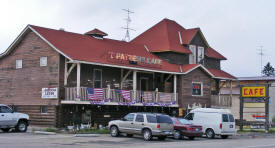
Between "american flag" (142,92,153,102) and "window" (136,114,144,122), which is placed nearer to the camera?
"window" (136,114,144,122)

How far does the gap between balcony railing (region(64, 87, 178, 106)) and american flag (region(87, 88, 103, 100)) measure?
334mm

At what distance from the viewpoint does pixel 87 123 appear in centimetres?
3419

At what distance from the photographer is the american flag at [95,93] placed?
32.0 m

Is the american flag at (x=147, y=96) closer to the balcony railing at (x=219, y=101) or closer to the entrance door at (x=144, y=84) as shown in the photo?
the entrance door at (x=144, y=84)

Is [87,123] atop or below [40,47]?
below

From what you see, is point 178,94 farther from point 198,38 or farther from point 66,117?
point 66,117

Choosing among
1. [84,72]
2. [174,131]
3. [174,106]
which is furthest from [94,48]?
[174,131]

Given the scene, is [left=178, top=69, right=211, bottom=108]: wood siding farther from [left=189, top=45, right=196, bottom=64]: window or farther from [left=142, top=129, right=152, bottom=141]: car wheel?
[left=142, top=129, right=152, bottom=141]: car wheel

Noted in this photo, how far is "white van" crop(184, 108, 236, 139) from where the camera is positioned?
30.0 m

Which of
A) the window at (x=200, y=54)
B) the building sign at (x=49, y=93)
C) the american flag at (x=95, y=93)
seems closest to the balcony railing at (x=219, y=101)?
the window at (x=200, y=54)

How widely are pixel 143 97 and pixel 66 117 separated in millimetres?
7465

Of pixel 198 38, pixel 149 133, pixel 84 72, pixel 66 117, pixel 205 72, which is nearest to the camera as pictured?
pixel 149 133

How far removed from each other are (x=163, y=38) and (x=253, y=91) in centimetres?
1113

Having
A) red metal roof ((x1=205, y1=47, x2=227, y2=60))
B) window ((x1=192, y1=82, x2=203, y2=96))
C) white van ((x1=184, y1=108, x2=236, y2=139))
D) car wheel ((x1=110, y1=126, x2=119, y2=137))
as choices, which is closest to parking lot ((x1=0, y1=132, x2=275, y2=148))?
car wheel ((x1=110, y1=126, x2=119, y2=137))
